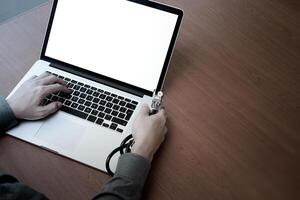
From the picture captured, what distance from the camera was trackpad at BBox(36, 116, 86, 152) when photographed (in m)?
0.80

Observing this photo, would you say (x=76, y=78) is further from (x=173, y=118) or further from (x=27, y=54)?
(x=173, y=118)

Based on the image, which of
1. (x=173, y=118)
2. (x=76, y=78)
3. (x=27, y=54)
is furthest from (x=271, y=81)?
(x=27, y=54)

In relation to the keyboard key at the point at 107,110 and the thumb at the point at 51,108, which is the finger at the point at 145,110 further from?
the thumb at the point at 51,108

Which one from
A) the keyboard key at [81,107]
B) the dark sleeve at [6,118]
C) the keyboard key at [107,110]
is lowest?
the dark sleeve at [6,118]

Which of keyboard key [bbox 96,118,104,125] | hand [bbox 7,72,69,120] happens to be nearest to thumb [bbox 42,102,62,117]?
hand [bbox 7,72,69,120]

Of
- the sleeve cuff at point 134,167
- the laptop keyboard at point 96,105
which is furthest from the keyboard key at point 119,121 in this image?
the sleeve cuff at point 134,167

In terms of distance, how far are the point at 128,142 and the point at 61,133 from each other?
0.56 ft

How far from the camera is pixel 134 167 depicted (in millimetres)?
729

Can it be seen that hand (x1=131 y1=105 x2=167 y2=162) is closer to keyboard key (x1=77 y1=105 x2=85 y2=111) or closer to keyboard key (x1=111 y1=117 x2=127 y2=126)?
keyboard key (x1=111 y1=117 x2=127 y2=126)

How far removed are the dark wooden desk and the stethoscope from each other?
34 mm

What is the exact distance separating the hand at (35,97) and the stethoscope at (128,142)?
0.66 ft

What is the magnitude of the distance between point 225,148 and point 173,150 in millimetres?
127

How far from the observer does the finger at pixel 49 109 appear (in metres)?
0.84

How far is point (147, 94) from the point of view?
2.91ft
